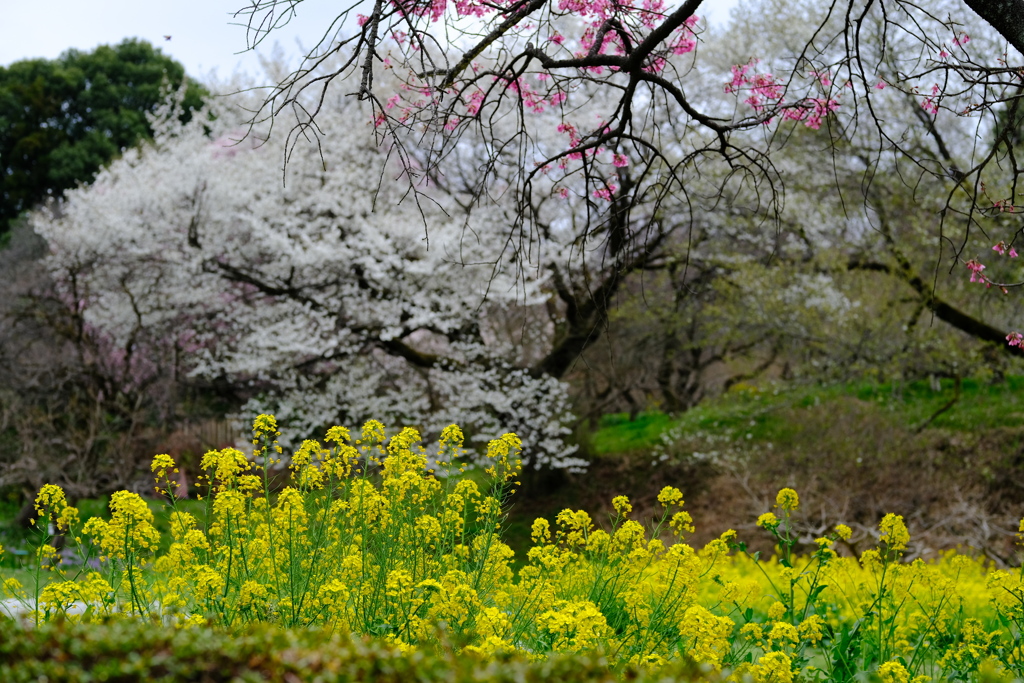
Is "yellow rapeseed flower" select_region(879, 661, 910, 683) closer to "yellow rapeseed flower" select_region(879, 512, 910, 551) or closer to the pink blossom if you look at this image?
"yellow rapeseed flower" select_region(879, 512, 910, 551)

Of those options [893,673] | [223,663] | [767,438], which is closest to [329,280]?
[767,438]

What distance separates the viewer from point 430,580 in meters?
2.80

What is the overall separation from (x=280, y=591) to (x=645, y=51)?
3067 mm

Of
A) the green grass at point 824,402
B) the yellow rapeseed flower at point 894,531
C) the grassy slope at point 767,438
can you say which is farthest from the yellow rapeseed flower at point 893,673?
the green grass at point 824,402

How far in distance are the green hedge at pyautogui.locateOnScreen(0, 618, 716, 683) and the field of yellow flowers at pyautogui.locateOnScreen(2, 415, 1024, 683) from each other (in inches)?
30.0

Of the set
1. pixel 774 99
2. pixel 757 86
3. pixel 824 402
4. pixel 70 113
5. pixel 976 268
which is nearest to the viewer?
pixel 976 268

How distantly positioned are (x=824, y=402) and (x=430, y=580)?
11.3 meters

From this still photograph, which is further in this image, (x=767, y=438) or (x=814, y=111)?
(x=767, y=438)

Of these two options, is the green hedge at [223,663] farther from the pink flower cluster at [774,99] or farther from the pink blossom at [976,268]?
the pink flower cluster at [774,99]

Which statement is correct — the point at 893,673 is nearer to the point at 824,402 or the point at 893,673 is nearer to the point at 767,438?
the point at 767,438

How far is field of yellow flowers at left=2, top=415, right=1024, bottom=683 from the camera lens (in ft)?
10.2

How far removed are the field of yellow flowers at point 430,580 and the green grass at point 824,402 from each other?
8.09 m

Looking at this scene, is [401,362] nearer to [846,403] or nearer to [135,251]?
[135,251]

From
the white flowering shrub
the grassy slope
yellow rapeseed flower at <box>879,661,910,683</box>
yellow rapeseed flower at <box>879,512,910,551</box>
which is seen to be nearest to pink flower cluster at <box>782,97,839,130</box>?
yellow rapeseed flower at <box>879,512,910,551</box>
